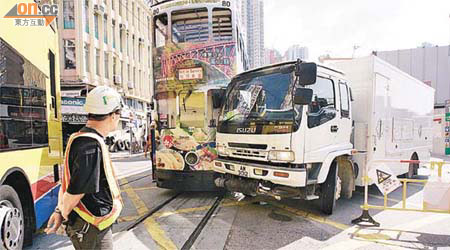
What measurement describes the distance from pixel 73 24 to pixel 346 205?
23340 millimetres

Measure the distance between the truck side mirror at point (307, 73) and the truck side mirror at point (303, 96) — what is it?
11 cm

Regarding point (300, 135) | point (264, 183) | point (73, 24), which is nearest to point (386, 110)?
point (300, 135)

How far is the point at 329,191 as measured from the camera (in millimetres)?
5172

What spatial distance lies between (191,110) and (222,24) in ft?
7.24

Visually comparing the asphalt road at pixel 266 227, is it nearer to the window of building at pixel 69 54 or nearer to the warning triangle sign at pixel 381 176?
the warning triangle sign at pixel 381 176

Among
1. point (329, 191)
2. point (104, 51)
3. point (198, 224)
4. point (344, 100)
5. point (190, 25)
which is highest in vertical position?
point (104, 51)

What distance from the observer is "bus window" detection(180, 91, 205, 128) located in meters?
6.51

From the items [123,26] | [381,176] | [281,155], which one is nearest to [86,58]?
[123,26]

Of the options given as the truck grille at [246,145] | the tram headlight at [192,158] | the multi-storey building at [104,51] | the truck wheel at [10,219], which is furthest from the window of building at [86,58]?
the truck wheel at [10,219]

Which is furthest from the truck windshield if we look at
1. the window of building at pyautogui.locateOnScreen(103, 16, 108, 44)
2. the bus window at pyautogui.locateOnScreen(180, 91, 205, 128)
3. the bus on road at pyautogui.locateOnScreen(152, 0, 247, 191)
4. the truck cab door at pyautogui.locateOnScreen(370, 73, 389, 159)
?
the window of building at pyautogui.locateOnScreen(103, 16, 108, 44)

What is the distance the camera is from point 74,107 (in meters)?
16.7

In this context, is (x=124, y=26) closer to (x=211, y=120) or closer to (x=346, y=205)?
(x=211, y=120)

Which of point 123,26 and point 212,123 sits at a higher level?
point 123,26

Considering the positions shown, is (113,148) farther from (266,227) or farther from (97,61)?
(266,227)
